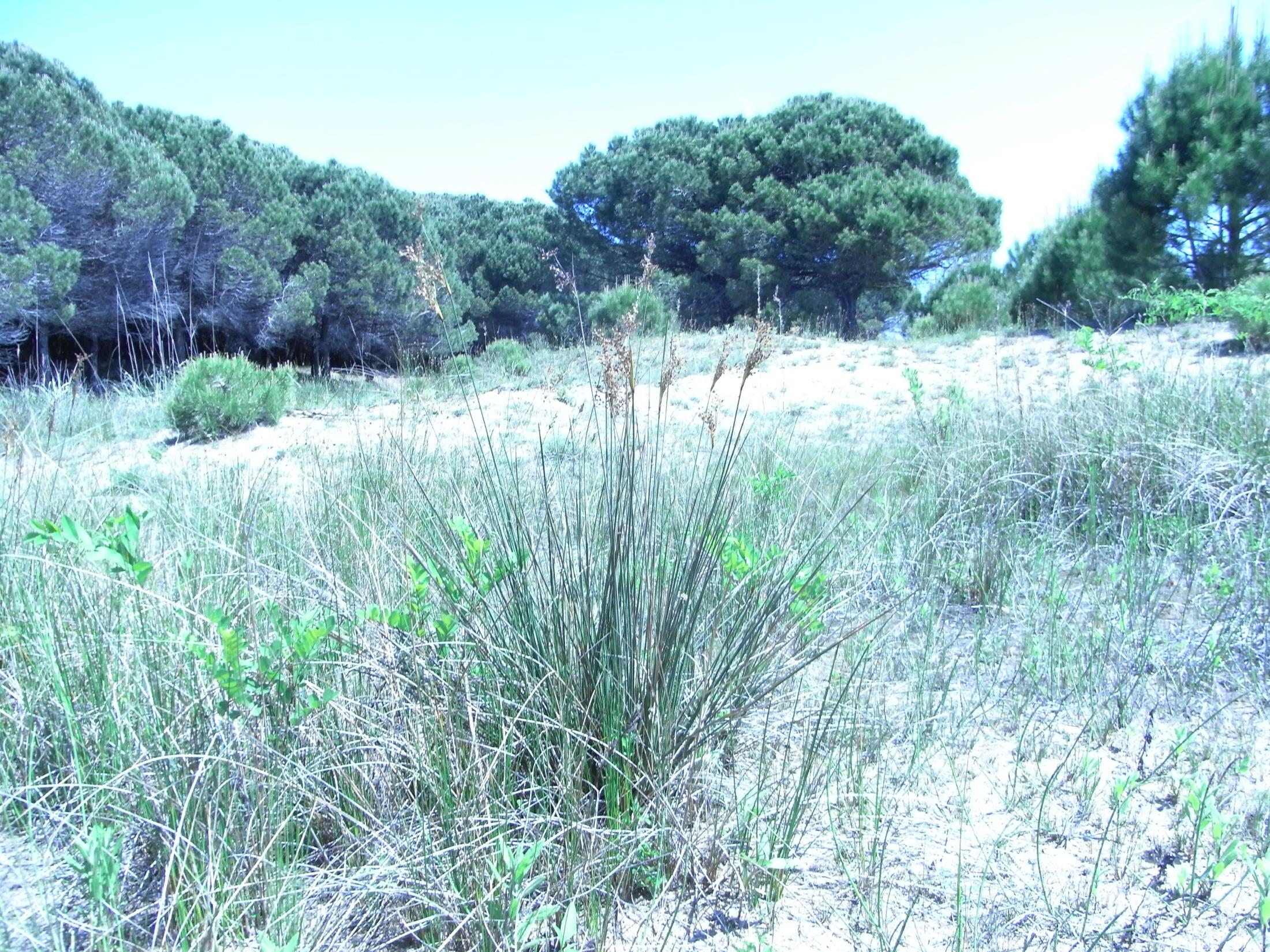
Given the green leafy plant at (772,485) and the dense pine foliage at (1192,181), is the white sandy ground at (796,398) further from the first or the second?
the dense pine foliage at (1192,181)

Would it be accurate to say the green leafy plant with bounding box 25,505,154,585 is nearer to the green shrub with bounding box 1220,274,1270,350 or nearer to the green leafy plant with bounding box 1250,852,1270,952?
the green leafy plant with bounding box 1250,852,1270,952

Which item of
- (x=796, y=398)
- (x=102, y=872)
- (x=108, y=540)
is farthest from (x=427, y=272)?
(x=796, y=398)

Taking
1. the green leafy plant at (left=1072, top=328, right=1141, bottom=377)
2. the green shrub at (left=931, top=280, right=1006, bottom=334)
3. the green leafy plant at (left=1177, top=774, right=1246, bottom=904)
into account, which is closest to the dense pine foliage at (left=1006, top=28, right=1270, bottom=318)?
the green shrub at (left=931, top=280, right=1006, bottom=334)

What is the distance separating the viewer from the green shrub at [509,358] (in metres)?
9.76

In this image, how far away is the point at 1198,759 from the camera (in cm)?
186

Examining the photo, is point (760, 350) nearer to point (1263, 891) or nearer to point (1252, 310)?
point (1263, 891)

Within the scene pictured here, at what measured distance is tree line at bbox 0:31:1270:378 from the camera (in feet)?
34.0

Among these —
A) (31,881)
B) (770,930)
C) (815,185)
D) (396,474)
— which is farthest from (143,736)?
(815,185)

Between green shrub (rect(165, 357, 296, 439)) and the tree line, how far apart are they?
639 millimetres

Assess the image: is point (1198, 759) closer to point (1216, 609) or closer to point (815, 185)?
point (1216, 609)

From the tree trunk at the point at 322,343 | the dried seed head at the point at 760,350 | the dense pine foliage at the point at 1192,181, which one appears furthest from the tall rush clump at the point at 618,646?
the tree trunk at the point at 322,343

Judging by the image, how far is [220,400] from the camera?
23.8 feet

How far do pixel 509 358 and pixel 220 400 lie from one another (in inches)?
168

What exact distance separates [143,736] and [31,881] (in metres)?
0.29
